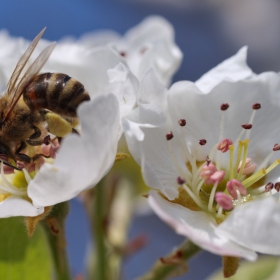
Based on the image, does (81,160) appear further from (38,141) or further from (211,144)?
(211,144)

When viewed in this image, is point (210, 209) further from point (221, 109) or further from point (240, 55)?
point (240, 55)

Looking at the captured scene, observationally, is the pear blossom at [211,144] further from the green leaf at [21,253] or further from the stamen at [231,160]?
the green leaf at [21,253]

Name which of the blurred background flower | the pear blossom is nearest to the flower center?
the pear blossom

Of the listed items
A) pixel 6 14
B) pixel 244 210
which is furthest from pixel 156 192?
pixel 6 14

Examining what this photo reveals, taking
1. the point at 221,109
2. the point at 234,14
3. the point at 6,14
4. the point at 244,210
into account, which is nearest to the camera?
the point at 244,210

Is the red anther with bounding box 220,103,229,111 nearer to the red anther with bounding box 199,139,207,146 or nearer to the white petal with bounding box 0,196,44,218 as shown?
the red anther with bounding box 199,139,207,146

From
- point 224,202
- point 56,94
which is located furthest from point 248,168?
point 56,94

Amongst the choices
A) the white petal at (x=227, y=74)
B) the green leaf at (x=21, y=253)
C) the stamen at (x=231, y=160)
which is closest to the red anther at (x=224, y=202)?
the stamen at (x=231, y=160)
